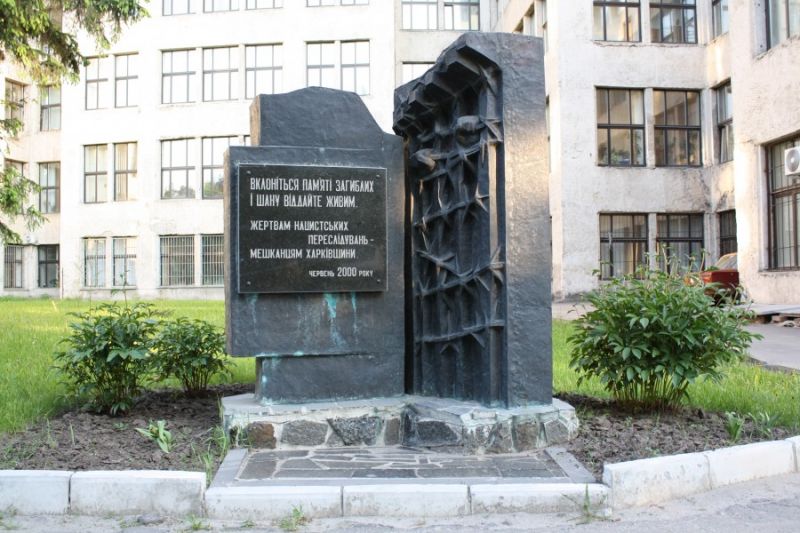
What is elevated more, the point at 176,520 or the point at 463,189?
the point at 463,189

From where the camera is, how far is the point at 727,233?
25172 millimetres

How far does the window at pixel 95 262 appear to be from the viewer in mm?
36000

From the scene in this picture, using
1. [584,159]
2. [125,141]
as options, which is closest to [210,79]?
[125,141]

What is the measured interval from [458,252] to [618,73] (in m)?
21.4

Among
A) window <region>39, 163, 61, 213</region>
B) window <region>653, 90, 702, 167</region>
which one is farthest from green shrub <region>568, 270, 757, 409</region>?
window <region>39, 163, 61, 213</region>

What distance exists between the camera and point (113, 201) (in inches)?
1407

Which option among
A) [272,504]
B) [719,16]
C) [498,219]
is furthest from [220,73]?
[272,504]

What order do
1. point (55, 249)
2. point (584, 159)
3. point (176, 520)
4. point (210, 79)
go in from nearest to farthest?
point (176, 520)
point (584, 159)
point (210, 79)
point (55, 249)

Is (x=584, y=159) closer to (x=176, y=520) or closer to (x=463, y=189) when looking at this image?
(x=463, y=189)

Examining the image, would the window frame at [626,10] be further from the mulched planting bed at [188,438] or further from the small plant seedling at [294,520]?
the small plant seedling at [294,520]

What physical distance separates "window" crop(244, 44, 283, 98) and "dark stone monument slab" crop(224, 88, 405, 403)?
29451 mm

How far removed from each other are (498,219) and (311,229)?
5.31ft

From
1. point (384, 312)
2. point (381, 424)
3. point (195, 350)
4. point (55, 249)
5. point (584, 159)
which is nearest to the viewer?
point (381, 424)

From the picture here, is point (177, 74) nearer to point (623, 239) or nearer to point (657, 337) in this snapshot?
point (623, 239)
